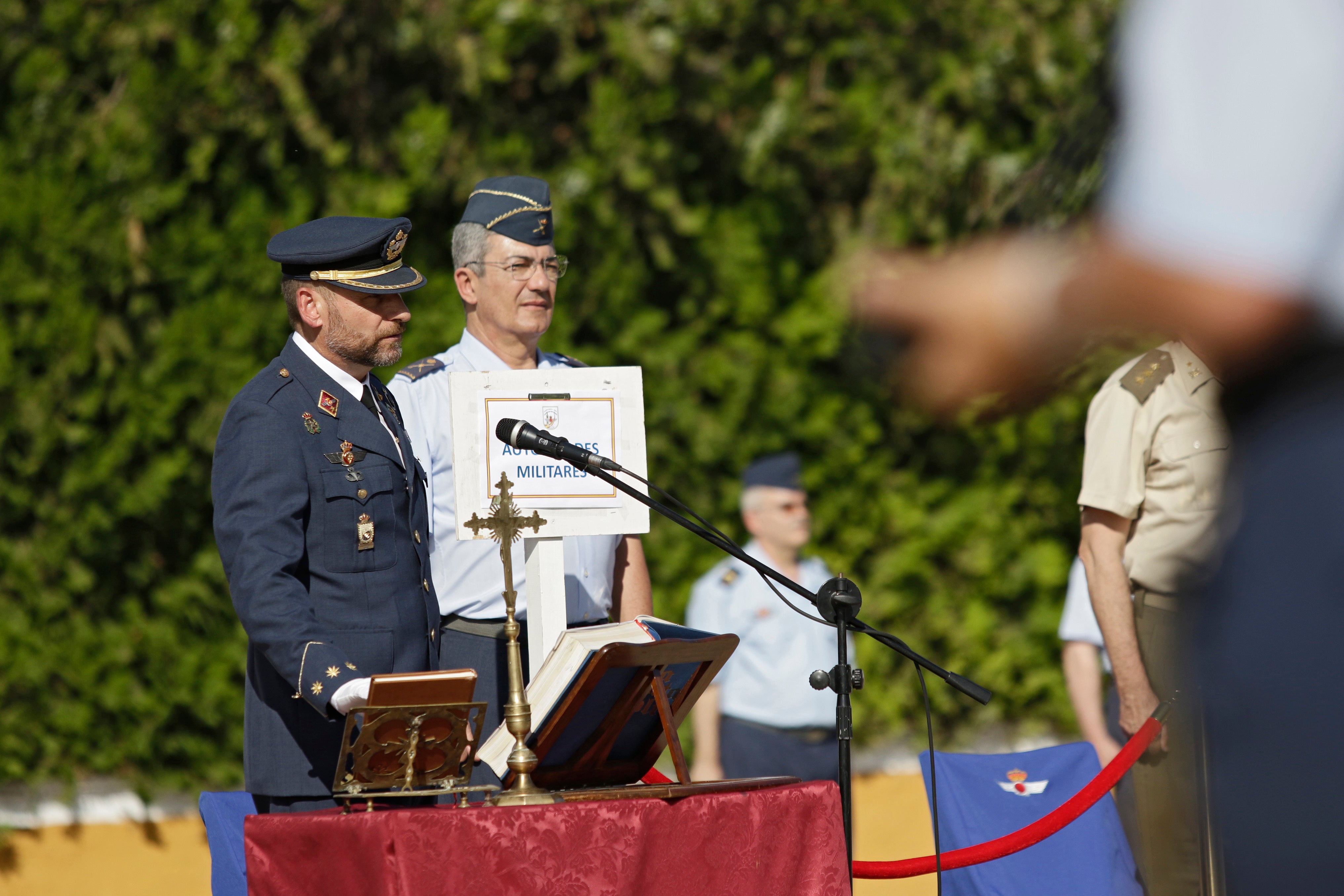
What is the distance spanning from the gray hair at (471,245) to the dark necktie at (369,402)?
77cm

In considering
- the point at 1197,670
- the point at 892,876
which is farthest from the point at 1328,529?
the point at 892,876

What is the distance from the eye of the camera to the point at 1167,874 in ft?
3.90

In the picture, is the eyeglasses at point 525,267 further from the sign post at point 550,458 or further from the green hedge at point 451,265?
the green hedge at point 451,265

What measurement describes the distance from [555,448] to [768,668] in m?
2.47

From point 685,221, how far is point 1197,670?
4549mm

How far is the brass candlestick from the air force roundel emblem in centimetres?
161

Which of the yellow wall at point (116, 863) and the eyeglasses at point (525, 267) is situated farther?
the yellow wall at point (116, 863)

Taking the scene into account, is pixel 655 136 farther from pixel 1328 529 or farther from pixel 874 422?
pixel 1328 529

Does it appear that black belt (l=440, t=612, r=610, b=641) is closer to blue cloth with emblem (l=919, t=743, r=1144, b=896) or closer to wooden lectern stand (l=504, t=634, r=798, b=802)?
wooden lectern stand (l=504, t=634, r=798, b=802)

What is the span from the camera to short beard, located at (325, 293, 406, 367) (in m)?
3.18

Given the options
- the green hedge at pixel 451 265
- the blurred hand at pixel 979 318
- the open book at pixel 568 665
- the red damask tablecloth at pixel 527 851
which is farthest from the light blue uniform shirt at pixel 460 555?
the blurred hand at pixel 979 318

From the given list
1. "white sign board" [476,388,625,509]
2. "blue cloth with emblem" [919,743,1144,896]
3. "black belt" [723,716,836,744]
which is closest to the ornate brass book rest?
"white sign board" [476,388,625,509]

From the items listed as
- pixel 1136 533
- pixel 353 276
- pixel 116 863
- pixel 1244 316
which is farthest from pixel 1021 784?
pixel 116 863

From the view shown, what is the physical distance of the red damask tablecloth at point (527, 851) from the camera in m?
2.28
